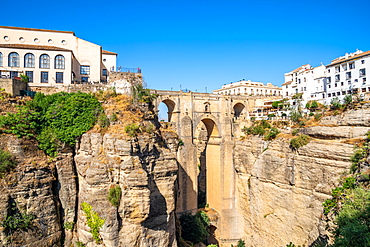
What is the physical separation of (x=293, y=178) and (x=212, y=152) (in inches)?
463

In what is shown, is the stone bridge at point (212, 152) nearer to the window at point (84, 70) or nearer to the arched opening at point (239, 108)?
the arched opening at point (239, 108)

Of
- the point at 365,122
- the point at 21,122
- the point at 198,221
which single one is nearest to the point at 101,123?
the point at 21,122

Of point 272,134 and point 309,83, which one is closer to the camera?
point 272,134

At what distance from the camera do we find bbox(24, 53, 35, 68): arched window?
2106 cm

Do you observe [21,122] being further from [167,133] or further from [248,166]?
[248,166]

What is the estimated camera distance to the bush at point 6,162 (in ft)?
40.2

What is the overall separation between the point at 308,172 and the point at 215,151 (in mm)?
12793

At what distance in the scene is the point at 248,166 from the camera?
31.5 metres

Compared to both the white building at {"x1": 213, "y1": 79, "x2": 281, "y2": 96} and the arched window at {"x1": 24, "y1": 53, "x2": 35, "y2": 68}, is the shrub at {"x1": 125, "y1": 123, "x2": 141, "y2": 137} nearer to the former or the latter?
the arched window at {"x1": 24, "y1": 53, "x2": 35, "y2": 68}

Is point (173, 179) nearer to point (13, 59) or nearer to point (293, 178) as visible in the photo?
point (293, 178)

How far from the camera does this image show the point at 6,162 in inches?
485

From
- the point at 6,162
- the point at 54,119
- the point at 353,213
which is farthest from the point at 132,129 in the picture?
the point at 353,213

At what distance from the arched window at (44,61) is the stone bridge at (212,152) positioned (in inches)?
454

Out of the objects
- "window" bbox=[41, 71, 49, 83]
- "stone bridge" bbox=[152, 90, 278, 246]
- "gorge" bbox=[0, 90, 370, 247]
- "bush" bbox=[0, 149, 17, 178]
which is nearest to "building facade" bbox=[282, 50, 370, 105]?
"gorge" bbox=[0, 90, 370, 247]
